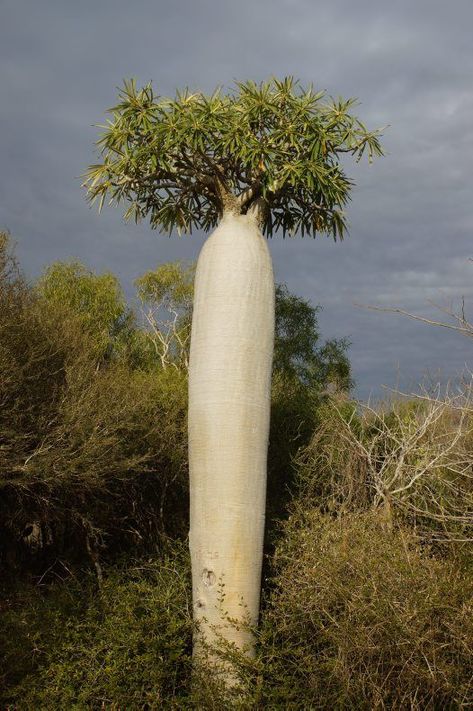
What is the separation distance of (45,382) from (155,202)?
2589 millimetres

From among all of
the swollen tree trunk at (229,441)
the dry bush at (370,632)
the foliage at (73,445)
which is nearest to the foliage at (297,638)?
the dry bush at (370,632)

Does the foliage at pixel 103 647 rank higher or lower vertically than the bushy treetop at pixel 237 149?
lower

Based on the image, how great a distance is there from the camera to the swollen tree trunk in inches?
296

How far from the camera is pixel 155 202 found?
9.87 m

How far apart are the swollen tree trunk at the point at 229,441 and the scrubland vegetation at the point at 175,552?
1.50ft

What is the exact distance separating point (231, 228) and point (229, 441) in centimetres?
233

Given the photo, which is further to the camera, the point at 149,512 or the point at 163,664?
the point at 149,512

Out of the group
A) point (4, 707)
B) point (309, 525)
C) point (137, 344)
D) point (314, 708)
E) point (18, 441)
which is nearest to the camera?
point (314, 708)

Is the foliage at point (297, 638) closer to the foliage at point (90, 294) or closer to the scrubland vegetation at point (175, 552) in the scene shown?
the scrubland vegetation at point (175, 552)

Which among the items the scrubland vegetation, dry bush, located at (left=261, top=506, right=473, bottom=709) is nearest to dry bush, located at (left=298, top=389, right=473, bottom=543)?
the scrubland vegetation

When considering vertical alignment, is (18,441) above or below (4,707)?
above

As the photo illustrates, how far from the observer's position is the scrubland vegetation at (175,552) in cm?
670

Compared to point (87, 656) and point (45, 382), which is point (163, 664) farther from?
point (45, 382)

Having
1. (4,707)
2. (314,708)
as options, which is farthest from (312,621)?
(4,707)
